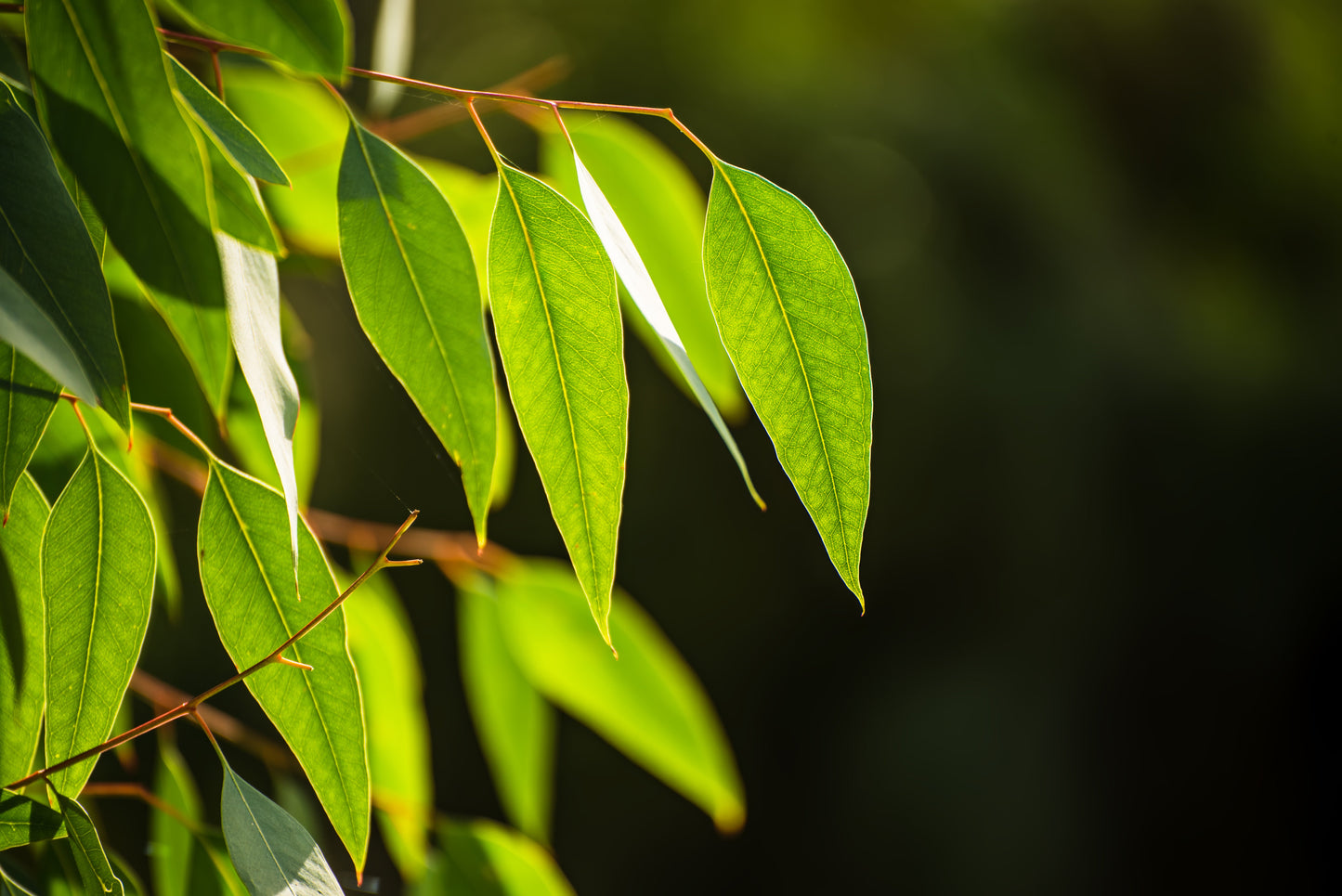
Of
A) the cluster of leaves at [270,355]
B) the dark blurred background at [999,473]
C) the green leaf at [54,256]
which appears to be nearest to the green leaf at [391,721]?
the cluster of leaves at [270,355]

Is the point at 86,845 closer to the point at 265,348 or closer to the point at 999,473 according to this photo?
the point at 265,348

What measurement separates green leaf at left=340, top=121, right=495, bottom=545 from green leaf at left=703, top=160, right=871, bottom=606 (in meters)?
0.06

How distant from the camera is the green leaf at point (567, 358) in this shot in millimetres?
221

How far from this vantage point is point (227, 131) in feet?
0.71

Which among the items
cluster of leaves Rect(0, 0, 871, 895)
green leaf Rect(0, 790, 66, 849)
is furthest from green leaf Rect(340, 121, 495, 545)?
green leaf Rect(0, 790, 66, 849)

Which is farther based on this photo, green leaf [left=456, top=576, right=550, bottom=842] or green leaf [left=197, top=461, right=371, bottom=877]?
green leaf [left=456, top=576, right=550, bottom=842]

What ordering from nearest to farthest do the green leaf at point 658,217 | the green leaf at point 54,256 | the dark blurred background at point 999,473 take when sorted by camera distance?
the green leaf at point 54,256
the green leaf at point 658,217
the dark blurred background at point 999,473

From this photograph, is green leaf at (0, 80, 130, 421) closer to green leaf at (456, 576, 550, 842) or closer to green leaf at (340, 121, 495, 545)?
green leaf at (340, 121, 495, 545)

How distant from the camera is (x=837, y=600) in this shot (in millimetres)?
1789

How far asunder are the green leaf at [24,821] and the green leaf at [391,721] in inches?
9.2

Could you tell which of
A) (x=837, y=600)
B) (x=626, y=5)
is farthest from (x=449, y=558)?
(x=626, y=5)

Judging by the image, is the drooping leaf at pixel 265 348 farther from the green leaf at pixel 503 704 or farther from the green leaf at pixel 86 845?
the green leaf at pixel 503 704

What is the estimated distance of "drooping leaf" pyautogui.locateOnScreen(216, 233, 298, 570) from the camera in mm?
189

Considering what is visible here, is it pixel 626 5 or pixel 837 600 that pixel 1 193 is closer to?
pixel 837 600
